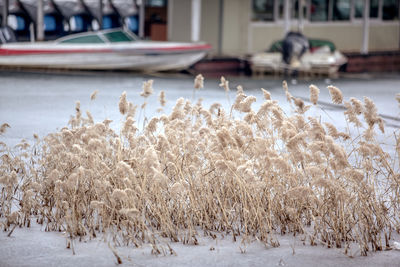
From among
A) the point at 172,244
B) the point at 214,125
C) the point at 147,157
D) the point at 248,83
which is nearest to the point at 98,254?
the point at 172,244

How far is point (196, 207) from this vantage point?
547cm

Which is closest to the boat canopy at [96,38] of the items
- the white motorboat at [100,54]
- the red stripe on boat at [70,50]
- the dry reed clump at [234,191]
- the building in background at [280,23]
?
the white motorboat at [100,54]

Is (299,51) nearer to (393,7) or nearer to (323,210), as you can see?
(393,7)

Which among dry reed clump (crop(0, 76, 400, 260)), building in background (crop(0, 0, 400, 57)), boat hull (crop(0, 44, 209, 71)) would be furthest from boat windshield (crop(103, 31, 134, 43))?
dry reed clump (crop(0, 76, 400, 260))

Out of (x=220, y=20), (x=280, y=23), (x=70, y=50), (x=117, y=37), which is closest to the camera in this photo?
(x=70, y=50)

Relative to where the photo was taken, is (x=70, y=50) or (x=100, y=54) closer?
(x=70, y=50)

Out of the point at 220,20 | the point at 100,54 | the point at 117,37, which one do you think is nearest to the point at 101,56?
the point at 100,54

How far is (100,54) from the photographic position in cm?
2083

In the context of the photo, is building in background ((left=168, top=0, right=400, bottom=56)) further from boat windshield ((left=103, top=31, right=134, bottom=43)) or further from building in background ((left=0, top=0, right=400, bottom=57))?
boat windshield ((left=103, top=31, right=134, bottom=43))

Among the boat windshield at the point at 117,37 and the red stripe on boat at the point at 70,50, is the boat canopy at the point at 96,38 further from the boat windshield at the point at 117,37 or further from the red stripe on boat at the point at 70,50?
the red stripe on boat at the point at 70,50

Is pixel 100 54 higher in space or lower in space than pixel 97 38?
lower

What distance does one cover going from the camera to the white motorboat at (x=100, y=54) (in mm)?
20328

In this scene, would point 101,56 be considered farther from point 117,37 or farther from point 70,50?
point 117,37

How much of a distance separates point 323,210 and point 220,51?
21533 millimetres
